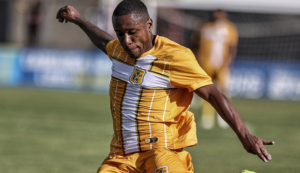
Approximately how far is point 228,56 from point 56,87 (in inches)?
343

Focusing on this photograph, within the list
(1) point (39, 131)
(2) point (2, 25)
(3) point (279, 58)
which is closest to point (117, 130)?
(1) point (39, 131)

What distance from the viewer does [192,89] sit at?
403cm

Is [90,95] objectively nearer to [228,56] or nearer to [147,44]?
[228,56]

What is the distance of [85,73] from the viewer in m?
19.2

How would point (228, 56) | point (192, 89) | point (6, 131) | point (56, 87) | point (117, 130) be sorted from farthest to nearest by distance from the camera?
point (56, 87), point (228, 56), point (6, 131), point (117, 130), point (192, 89)

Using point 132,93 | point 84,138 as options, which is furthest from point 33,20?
point 132,93

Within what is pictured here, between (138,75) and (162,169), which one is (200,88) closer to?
(138,75)

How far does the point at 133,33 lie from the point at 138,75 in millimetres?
390

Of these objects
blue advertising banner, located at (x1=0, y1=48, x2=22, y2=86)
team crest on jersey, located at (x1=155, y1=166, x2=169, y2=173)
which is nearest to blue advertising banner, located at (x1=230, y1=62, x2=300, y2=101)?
blue advertising banner, located at (x1=0, y1=48, x2=22, y2=86)

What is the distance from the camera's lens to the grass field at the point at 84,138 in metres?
7.62

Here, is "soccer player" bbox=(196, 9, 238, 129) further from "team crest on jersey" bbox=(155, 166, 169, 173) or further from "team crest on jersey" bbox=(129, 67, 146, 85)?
"team crest on jersey" bbox=(155, 166, 169, 173)

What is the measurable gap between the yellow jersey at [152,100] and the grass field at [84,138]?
9.90ft

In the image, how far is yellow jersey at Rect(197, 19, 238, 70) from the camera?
12898 mm

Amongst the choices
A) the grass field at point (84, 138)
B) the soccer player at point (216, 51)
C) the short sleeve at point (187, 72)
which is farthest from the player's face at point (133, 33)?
the soccer player at point (216, 51)
